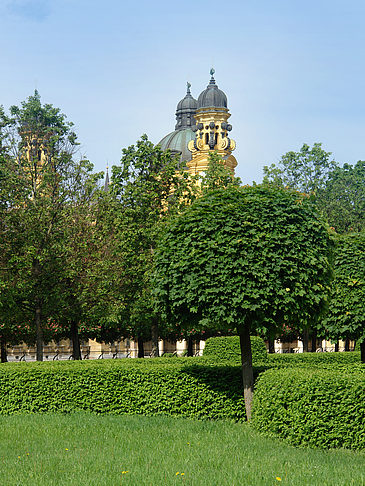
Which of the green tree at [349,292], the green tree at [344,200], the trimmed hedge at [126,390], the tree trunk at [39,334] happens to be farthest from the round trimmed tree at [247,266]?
the green tree at [344,200]

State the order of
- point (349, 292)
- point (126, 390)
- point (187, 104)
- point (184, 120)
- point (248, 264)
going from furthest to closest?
point (187, 104), point (184, 120), point (349, 292), point (126, 390), point (248, 264)

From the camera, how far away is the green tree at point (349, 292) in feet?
52.1

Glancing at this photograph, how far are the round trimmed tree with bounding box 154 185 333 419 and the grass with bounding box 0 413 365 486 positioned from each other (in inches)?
87.9

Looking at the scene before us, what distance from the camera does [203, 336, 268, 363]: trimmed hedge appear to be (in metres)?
22.2

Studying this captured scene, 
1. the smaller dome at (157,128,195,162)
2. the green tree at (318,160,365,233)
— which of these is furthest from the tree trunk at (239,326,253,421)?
the smaller dome at (157,128,195,162)

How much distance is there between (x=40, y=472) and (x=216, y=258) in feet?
18.1

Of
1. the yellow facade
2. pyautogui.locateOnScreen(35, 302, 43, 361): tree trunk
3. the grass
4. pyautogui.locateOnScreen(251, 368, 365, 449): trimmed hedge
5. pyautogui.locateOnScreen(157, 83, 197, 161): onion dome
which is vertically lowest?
the grass

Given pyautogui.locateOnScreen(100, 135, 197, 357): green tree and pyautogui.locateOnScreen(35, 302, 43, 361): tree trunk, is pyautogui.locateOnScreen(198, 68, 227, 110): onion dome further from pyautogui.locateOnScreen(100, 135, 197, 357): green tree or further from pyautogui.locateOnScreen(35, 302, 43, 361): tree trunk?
pyautogui.locateOnScreen(35, 302, 43, 361): tree trunk

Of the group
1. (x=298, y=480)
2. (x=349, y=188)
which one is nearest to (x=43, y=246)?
(x=298, y=480)

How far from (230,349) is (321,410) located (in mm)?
12814

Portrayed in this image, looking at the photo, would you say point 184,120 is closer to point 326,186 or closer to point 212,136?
point 212,136

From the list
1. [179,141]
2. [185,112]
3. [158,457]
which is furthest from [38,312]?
[185,112]

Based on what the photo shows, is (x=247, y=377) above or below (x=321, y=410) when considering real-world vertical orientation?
above

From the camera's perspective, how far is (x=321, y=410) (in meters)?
10.0
